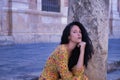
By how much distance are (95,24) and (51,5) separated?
12422 millimetres

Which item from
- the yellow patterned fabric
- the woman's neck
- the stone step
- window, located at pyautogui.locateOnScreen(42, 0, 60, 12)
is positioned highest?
window, located at pyautogui.locateOnScreen(42, 0, 60, 12)

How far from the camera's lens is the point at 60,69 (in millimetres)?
2834

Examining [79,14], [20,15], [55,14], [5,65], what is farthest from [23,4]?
[79,14]

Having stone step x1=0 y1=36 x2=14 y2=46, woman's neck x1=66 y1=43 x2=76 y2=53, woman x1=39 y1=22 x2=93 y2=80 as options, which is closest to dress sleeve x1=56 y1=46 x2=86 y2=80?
woman x1=39 y1=22 x2=93 y2=80

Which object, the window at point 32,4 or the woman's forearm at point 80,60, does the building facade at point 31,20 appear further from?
the woman's forearm at point 80,60

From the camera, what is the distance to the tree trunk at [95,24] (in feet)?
12.1

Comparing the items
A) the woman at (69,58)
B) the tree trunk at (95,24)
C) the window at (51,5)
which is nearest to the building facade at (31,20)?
the window at (51,5)

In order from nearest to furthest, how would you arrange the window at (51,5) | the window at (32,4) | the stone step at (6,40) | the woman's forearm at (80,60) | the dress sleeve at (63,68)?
1. the dress sleeve at (63,68)
2. the woman's forearm at (80,60)
3. the stone step at (6,40)
4. the window at (32,4)
5. the window at (51,5)

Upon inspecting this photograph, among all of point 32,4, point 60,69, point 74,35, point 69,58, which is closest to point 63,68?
point 60,69

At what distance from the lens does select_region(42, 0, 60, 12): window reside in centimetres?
1556

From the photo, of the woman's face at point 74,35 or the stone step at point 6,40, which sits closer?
the woman's face at point 74,35

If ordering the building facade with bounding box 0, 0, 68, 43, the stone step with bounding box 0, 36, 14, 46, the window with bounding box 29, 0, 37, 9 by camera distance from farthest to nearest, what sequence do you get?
the window with bounding box 29, 0, 37, 9 < the building facade with bounding box 0, 0, 68, 43 < the stone step with bounding box 0, 36, 14, 46

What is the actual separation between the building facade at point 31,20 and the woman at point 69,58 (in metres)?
9.23

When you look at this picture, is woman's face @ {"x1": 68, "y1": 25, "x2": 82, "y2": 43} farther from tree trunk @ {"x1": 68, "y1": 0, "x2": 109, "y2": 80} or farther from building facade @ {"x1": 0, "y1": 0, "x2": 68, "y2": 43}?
building facade @ {"x1": 0, "y1": 0, "x2": 68, "y2": 43}
